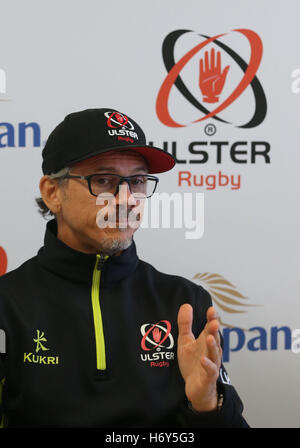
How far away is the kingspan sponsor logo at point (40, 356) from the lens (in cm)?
93

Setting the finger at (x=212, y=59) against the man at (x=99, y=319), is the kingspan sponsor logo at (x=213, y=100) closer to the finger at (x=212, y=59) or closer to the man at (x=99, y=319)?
the finger at (x=212, y=59)

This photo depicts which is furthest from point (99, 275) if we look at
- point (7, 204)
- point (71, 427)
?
point (7, 204)

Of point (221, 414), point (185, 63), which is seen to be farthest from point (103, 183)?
point (185, 63)

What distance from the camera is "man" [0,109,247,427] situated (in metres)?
0.90

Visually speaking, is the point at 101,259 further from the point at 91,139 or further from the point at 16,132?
the point at 16,132

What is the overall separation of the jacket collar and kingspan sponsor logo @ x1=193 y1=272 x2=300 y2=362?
0.66 m

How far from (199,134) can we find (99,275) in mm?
787

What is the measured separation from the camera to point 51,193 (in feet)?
3.50

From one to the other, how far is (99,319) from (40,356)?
0.47ft

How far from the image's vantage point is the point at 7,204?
1.55m

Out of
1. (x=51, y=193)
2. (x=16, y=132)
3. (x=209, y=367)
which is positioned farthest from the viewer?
(x=16, y=132)

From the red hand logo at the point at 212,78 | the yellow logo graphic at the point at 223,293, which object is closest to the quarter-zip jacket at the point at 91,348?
the yellow logo graphic at the point at 223,293

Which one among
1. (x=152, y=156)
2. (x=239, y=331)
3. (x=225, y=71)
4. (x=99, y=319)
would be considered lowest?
(x=239, y=331)
